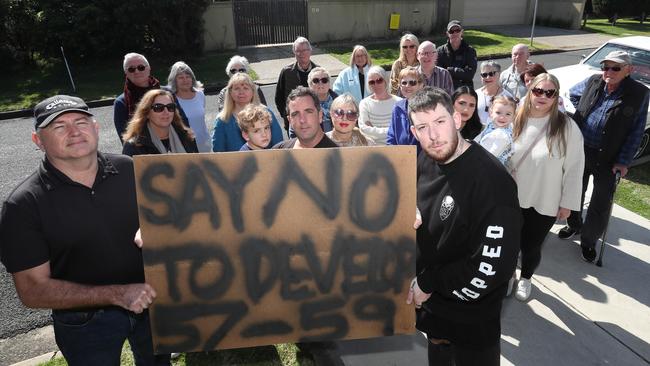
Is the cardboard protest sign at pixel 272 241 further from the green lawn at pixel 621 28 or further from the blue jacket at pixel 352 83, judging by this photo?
the green lawn at pixel 621 28

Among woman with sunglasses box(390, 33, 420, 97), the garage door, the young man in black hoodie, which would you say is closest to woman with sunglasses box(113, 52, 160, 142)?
woman with sunglasses box(390, 33, 420, 97)

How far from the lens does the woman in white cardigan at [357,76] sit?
531 centimetres

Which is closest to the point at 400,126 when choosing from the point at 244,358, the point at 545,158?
the point at 545,158

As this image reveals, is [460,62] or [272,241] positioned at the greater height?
[460,62]

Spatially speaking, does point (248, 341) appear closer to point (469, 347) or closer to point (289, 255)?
point (289, 255)

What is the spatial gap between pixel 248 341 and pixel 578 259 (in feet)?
11.6

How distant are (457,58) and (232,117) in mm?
3581

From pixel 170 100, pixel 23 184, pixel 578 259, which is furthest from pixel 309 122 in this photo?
pixel 578 259

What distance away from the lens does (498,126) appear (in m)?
3.45

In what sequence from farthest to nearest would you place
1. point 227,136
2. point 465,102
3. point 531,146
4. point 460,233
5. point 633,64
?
1. point 633,64
2. point 227,136
3. point 465,102
4. point 531,146
5. point 460,233

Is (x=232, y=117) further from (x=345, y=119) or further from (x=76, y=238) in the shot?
(x=76, y=238)

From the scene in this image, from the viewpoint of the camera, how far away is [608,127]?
13.1 feet

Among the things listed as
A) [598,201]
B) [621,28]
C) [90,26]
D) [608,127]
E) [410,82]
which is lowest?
[598,201]

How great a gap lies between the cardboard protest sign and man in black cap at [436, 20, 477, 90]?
173 inches
